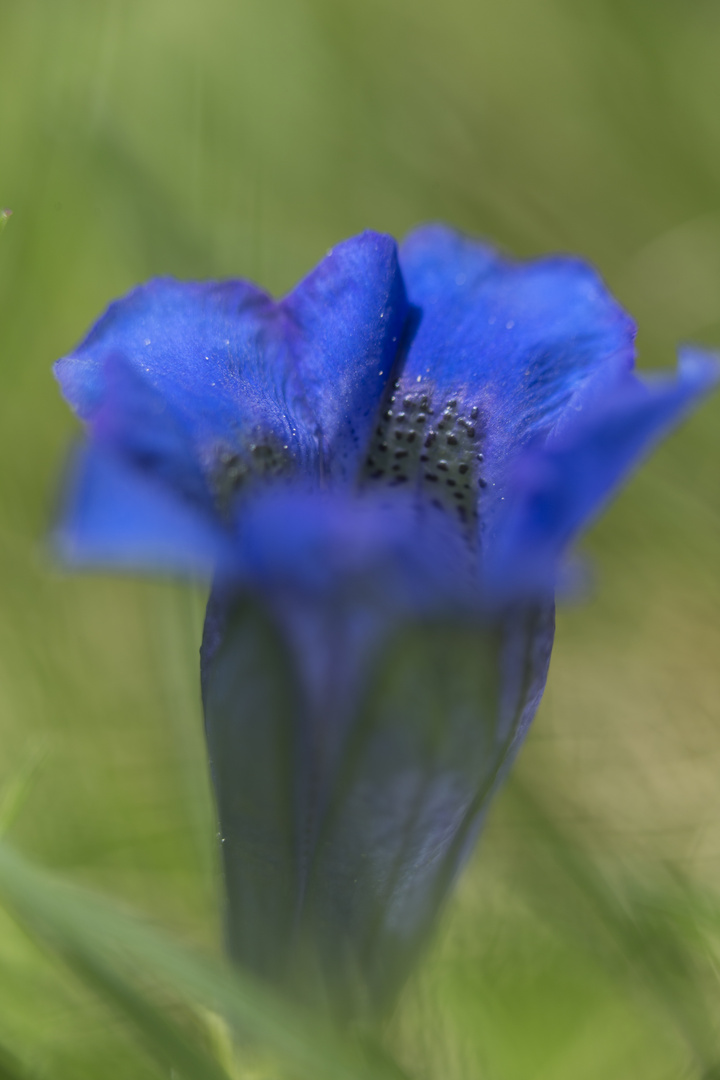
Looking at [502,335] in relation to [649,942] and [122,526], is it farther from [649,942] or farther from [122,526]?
[649,942]

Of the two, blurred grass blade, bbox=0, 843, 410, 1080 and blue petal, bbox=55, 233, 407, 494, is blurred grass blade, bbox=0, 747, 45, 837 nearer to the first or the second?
blurred grass blade, bbox=0, 843, 410, 1080

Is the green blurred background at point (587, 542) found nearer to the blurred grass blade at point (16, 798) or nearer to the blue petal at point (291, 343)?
the blurred grass blade at point (16, 798)

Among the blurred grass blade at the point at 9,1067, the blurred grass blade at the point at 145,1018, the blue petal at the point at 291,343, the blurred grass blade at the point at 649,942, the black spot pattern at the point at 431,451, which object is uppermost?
the blue petal at the point at 291,343

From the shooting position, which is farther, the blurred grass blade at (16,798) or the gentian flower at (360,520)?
the blurred grass blade at (16,798)

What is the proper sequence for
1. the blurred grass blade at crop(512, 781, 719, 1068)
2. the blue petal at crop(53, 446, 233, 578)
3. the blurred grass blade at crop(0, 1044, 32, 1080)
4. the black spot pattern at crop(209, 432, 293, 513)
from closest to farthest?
the blue petal at crop(53, 446, 233, 578) < the black spot pattern at crop(209, 432, 293, 513) < the blurred grass blade at crop(0, 1044, 32, 1080) < the blurred grass blade at crop(512, 781, 719, 1068)

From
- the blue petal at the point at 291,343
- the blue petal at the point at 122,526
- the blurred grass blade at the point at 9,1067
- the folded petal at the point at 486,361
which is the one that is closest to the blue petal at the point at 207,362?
the blue petal at the point at 291,343

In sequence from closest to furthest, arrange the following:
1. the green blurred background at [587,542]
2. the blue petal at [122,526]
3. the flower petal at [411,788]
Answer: the blue petal at [122,526] < the flower petal at [411,788] < the green blurred background at [587,542]

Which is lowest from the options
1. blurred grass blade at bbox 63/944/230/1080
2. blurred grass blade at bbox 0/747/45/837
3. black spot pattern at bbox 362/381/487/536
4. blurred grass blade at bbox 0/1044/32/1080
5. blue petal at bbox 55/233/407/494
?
blurred grass blade at bbox 0/1044/32/1080

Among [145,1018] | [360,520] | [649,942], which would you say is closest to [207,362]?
[360,520]

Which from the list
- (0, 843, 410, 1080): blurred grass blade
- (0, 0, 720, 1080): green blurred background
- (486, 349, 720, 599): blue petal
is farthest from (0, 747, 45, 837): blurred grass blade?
(486, 349, 720, 599): blue petal
